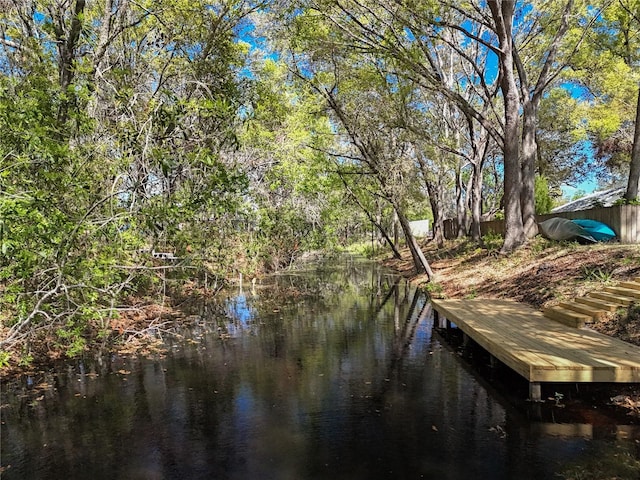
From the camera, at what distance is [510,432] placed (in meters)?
4.72

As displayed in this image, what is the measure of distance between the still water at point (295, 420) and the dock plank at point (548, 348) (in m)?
0.49

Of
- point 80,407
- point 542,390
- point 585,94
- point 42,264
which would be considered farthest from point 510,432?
point 585,94

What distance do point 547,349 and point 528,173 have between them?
10013mm

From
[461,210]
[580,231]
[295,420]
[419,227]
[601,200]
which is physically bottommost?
[295,420]

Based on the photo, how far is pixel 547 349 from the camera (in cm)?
562

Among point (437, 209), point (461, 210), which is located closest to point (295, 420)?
point (461, 210)

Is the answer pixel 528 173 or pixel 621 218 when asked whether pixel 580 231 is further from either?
pixel 528 173

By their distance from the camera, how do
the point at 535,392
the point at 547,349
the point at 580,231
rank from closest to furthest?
the point at 535,392 → the point at 547,349 → the point at 580,231

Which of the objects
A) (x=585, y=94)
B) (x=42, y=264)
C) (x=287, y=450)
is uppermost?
(x=585, y=94)

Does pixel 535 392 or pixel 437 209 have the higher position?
pixel 437 209

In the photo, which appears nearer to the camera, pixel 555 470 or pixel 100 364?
pixel 555 470

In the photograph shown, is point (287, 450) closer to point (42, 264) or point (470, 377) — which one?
point (470, 377)

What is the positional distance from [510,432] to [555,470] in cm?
79

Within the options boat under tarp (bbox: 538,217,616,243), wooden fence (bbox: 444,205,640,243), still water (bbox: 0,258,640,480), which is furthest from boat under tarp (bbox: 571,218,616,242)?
still water (bbox: 0,258,640,480)
